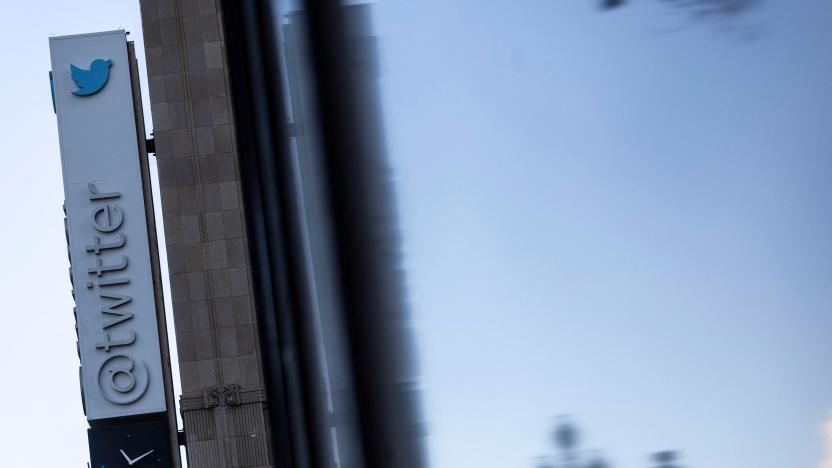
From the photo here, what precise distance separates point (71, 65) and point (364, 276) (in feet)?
81.4

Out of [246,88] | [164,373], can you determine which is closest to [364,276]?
[246,88]

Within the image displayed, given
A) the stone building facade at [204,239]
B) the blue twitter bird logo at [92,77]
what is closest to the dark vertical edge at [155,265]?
the blue twitter bird logo at [92,77]

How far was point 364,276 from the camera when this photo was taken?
164cm

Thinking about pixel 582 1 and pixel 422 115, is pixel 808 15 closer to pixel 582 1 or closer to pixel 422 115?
pixel 582 1

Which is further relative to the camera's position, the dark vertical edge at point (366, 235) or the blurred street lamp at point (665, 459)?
the dark vertical edge at point (366, 235)

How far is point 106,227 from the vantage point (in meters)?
24.4

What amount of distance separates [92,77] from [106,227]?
9.60 ft

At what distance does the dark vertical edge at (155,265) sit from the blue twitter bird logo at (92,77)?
0.47 meters

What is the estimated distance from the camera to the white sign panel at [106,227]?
2358 cm

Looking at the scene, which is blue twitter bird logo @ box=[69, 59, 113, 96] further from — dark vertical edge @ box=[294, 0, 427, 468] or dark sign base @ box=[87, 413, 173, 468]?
dark vertical edge @ box=[294, 0, 427, 468]

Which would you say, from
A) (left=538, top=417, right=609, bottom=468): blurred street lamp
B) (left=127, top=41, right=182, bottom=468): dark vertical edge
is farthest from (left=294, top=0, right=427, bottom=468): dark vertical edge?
(left=127, top=41, right=182, bottom=468): dark vertical edge

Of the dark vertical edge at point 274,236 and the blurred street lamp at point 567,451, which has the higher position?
the dark vertical edge at point 274,236

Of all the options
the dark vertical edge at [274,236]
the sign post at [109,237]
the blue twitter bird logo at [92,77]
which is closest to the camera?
the dark vertical edge at [274,236]

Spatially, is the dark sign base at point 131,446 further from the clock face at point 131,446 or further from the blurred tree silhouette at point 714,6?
the blurred tree silhouette at point 714,6
